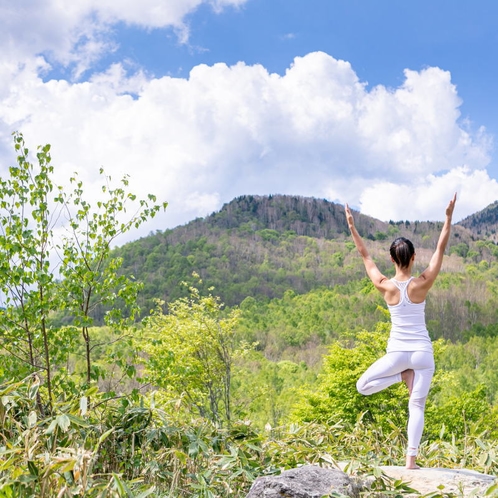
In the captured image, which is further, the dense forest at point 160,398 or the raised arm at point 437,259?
the raised arm at point 437,259

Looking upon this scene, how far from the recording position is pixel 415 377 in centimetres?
407

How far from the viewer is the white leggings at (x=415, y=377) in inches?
157

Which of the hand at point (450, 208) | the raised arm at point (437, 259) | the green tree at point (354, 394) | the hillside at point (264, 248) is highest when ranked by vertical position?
the hillside at point (264, 248)

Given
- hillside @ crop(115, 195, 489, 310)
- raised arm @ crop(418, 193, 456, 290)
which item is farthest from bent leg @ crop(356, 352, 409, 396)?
hillside @ crop(115, 195, 489, 310)

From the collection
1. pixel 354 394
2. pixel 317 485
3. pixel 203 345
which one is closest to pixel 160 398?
pixel 203 345

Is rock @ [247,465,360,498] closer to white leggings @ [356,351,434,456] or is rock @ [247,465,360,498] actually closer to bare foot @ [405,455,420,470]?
bare foot @ [405,455,420,470]

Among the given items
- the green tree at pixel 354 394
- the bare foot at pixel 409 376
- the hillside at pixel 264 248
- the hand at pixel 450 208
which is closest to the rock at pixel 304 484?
the bare foot at pixel 409 376

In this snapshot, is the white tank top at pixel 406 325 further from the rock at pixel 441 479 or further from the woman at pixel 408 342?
the rock at pixel 441 479

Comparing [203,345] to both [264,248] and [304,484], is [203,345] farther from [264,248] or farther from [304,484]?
[264,248]

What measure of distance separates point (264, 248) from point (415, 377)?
13496cm

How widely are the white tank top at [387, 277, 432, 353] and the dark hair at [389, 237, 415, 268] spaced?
0.13m

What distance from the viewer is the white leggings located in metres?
4.00

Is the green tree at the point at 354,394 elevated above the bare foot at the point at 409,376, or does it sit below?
below

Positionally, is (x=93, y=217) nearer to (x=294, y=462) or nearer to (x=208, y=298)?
(x=294, y=462)
